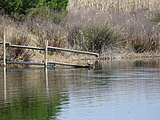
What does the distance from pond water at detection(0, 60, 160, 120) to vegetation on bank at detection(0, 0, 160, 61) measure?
767 cm

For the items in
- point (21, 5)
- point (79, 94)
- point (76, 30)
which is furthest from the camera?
point (76, 30)

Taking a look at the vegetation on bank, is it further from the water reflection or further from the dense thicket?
the water reflection

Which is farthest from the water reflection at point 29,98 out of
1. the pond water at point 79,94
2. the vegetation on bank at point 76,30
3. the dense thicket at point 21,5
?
the dense thicket at point 21,5

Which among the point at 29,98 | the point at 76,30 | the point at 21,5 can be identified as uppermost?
the point at 21,5

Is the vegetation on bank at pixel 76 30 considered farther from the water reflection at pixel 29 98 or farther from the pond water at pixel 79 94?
the water reflection at pixel 29 98

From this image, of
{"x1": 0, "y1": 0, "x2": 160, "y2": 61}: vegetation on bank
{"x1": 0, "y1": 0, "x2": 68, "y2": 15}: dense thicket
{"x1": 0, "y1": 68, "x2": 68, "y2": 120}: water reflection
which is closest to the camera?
{"x1": 0, "y1": 68, "x2": 68, "y2": 120}: water reflection

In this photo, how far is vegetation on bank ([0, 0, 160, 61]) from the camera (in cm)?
4009

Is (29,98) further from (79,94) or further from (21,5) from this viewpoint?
(21,5)

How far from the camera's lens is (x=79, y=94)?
71.7ft

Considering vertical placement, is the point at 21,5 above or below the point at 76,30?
above

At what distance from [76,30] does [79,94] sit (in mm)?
22419

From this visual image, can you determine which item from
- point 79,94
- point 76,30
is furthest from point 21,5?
point 79,94

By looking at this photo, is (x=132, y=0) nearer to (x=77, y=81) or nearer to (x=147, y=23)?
(x=147, y=23)

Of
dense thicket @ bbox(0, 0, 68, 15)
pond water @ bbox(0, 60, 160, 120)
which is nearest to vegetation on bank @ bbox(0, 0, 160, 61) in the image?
dense thicket @ bbox(0, 0, 68, 15)
